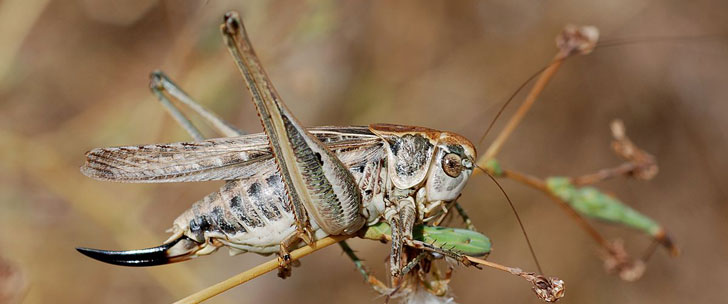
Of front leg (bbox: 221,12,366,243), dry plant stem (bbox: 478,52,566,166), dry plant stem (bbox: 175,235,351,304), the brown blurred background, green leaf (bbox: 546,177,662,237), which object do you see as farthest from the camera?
the brown blurred background

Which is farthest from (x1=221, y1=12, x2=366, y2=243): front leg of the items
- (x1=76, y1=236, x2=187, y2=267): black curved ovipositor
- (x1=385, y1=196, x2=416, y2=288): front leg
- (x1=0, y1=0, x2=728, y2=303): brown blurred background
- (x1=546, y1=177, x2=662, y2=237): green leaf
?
(x1=0, y1=0, x2=728, y2=303): brown blurred background

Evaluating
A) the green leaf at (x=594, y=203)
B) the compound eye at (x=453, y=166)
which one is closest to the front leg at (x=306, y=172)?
the compound eye at (x=453, y=166)

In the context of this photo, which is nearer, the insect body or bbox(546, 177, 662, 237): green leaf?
the insect body

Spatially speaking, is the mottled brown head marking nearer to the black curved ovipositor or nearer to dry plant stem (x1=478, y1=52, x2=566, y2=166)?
dry plant stem (x1=478, y1=52, x2=566, y2=166)

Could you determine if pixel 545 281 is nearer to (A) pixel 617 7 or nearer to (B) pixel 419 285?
(B) pixel 419 285

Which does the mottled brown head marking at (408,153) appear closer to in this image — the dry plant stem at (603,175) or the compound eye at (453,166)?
the compound eye at (453,166)

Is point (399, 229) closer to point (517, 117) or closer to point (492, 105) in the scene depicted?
point (517, 117)

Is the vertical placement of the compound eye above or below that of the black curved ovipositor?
below
